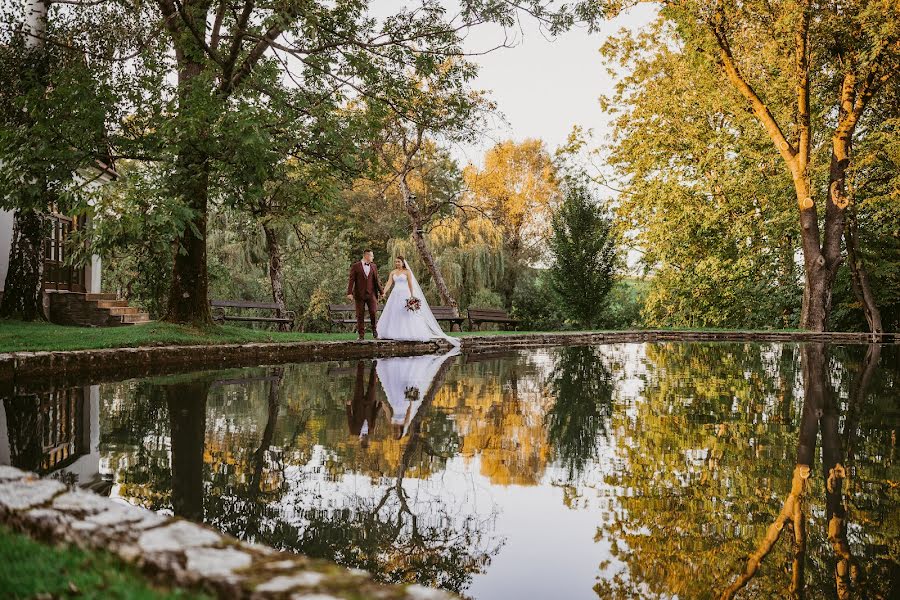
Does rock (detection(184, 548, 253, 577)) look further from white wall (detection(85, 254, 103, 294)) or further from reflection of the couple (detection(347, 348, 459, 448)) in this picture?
white wall (detection(85, 254, 103, 294))

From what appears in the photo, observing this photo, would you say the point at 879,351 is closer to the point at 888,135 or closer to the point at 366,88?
the point at 888,135

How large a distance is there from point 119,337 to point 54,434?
22.0 ft

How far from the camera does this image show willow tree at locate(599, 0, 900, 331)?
21141 mm

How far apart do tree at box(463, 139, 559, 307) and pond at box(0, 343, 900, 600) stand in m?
28.0

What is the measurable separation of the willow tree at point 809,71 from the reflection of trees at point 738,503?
1615cm

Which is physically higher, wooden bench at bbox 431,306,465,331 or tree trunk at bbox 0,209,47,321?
tree trunk at bbox 0,209,47,321

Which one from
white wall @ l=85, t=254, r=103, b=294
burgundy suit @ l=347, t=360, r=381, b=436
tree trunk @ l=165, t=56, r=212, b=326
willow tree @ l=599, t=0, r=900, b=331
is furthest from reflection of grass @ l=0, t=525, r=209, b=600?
willow tree @ l=599, t=0, r=900, b=331

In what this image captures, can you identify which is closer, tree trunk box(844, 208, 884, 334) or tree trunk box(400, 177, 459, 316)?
tree trunk box(844, 208, 884, 334)

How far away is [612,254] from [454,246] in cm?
603

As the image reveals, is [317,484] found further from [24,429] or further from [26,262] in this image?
[26,262]

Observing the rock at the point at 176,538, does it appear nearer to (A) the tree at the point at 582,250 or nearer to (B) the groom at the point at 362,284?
(B) the groom at the point at 362,284

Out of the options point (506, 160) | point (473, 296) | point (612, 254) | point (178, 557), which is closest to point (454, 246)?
point (473, 296)

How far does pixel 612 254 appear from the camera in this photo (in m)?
27.2

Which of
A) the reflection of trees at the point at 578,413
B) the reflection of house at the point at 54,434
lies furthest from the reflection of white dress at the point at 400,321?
the reflection of house at the point at 54,434
